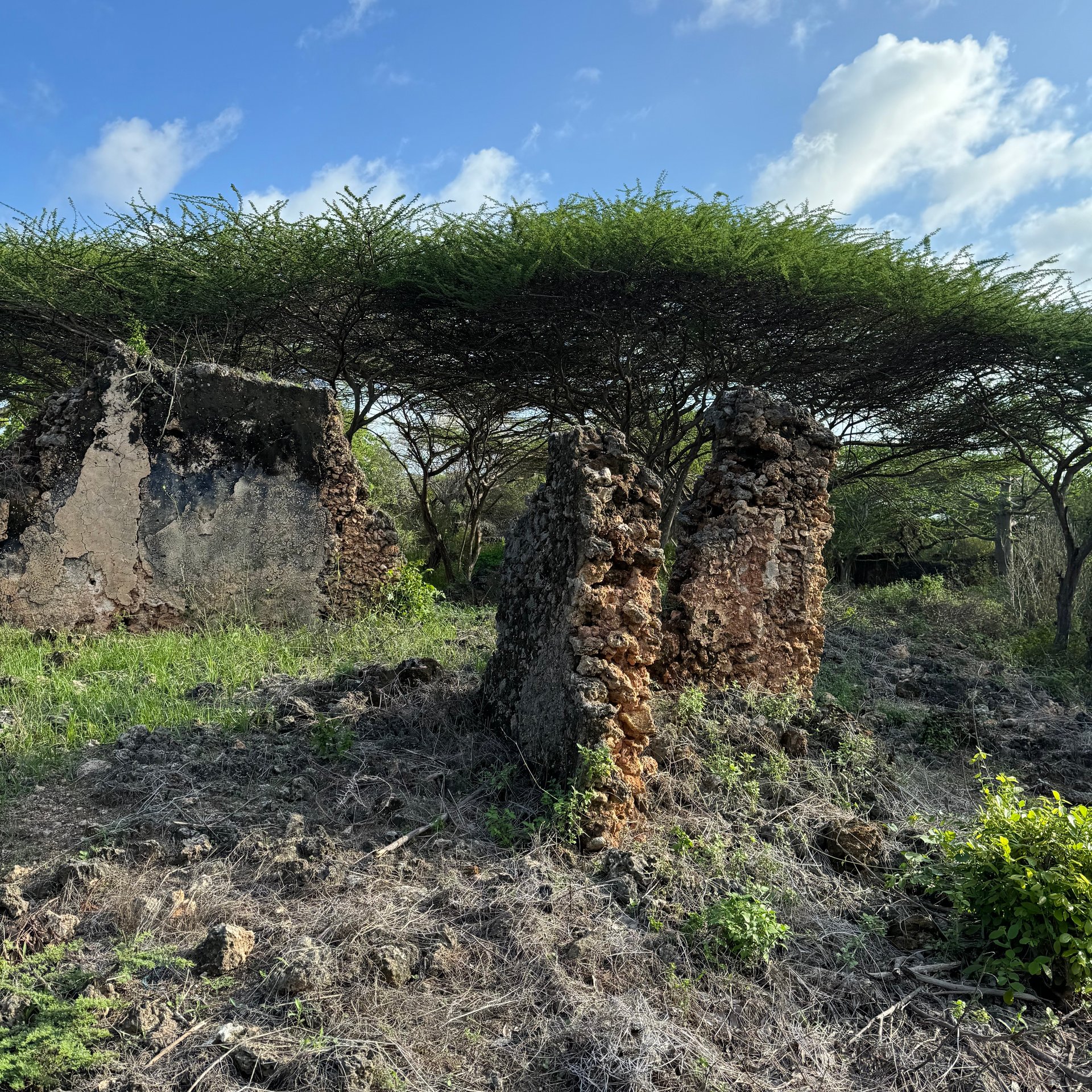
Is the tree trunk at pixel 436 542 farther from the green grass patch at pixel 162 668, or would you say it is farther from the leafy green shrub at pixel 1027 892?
the leafy green shrub at pixel 1027 892

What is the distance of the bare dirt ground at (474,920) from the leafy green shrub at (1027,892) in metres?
0.15

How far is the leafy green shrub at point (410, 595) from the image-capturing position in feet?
29.9

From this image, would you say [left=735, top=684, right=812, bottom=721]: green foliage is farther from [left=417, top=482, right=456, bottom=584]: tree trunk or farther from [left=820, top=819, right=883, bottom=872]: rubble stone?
[left=417, top=482, right=456, bottom=584]: tree trunk

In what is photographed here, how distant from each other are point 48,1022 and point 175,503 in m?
6.07

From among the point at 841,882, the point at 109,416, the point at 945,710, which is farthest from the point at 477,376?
the point at 841,882

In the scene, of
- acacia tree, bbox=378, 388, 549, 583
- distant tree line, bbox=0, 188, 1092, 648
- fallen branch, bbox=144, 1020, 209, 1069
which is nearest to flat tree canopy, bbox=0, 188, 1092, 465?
distant tree line, bbox=0, 188, 1092, 648

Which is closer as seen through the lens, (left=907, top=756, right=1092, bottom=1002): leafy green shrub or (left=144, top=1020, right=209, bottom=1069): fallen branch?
(left=144, top=1020, right=209, bottom=1069): fallen branch

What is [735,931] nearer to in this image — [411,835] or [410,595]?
[411,835]

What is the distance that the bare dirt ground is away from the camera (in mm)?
2887

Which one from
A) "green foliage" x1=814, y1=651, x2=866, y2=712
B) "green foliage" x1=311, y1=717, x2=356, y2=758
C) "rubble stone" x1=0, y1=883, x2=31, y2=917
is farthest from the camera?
"green foliage" x1=814, y1=651, x2=866, y2=712

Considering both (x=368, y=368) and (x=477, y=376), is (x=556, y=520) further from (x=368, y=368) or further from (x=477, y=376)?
(x=368, y=368)

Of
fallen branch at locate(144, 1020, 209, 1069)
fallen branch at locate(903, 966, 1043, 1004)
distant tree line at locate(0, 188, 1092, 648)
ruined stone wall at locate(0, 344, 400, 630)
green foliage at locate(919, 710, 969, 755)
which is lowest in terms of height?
fallen branch at locate(903, 966, 1043, 1004)

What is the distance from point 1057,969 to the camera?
351 cm

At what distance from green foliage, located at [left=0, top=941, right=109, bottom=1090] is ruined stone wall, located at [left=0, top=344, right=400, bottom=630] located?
17.8 ft
